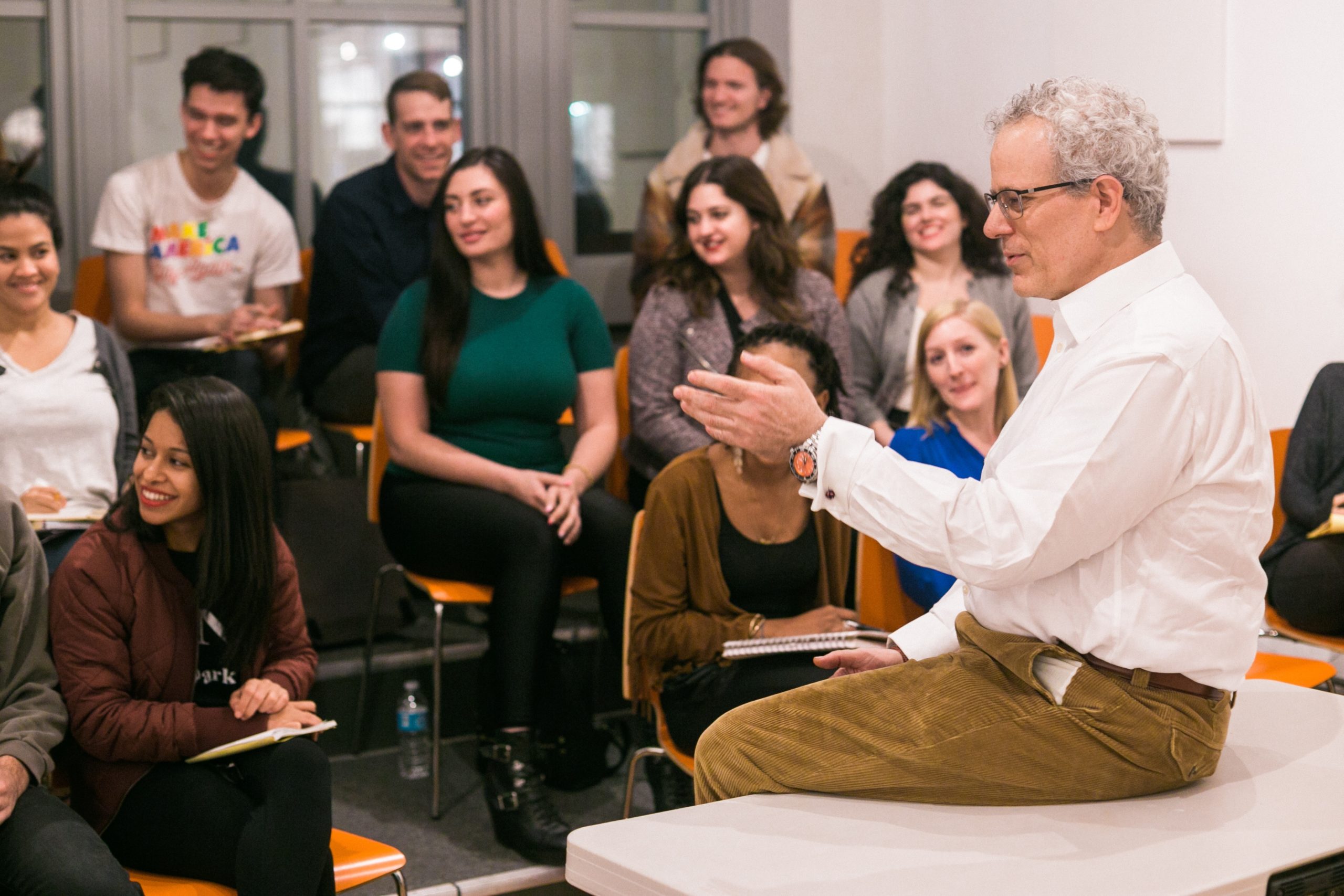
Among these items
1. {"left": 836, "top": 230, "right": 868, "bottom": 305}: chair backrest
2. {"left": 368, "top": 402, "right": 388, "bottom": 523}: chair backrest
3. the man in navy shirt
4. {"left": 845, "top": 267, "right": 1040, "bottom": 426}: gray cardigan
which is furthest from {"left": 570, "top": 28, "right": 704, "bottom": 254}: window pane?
{"left": 368, "top": 402, "right": 388, "bottom": 523}: chair backrest

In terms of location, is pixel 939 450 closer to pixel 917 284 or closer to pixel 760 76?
pixel 917 284

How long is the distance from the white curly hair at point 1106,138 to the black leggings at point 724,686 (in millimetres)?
1055

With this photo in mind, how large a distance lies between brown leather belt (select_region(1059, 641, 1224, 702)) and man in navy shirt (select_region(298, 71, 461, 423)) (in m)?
2.46

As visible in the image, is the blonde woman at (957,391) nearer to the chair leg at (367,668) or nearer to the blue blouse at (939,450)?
the blue blouse at (939,450)

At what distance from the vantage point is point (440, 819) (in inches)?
119

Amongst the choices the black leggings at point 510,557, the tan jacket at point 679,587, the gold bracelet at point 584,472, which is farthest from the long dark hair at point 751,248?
the tan jacket at point 679,587

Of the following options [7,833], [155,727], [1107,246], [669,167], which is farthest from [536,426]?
[1107,246]

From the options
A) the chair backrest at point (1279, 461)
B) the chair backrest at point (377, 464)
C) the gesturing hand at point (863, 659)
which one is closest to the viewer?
the gesturing hand at point (863, 659)

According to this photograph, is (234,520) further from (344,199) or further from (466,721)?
(344,199)

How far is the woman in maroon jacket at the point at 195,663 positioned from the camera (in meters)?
1.95

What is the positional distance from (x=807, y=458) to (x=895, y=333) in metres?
2.12

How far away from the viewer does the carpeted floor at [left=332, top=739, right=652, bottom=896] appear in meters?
2.75

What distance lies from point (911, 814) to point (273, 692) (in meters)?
1.00

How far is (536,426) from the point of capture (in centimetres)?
330
